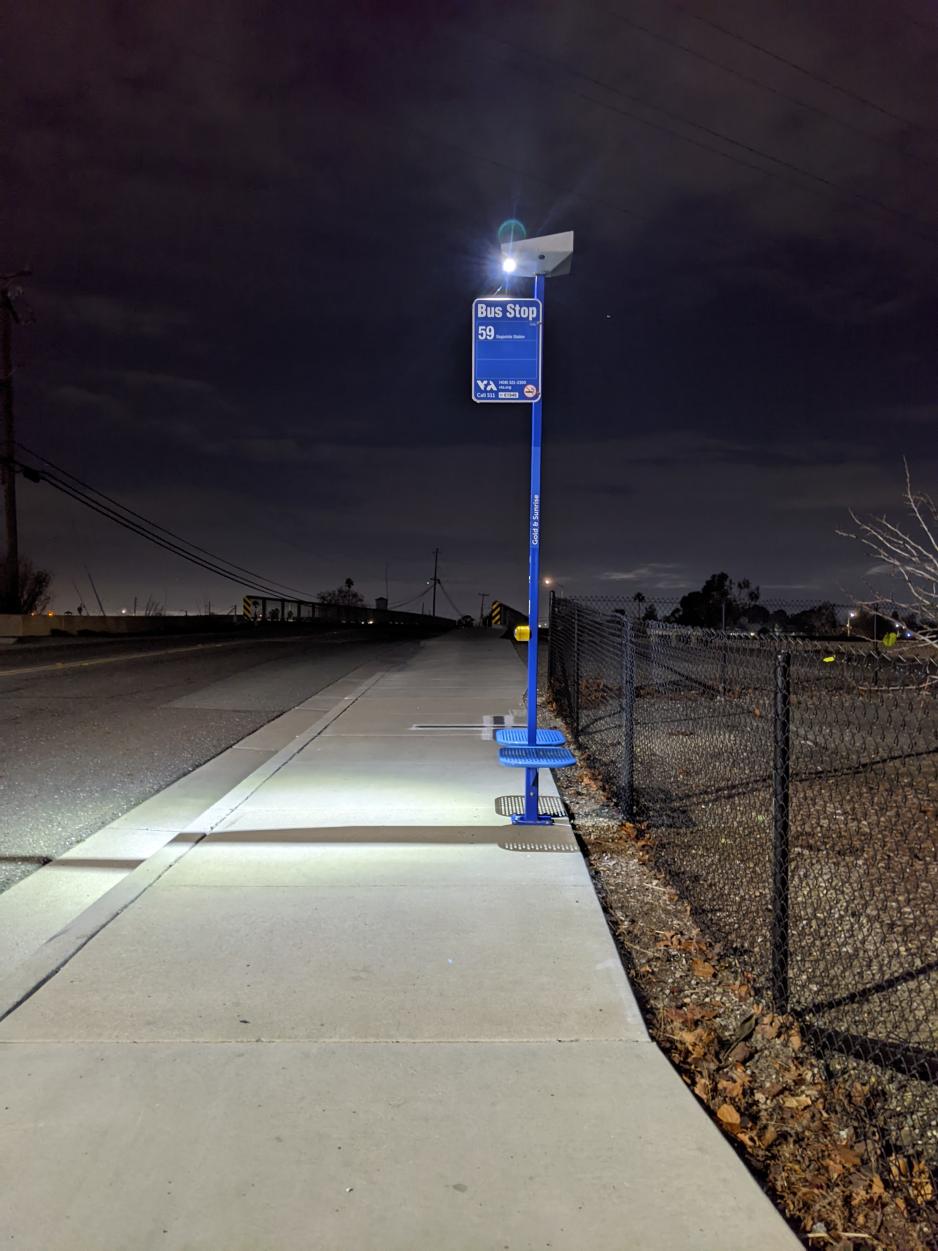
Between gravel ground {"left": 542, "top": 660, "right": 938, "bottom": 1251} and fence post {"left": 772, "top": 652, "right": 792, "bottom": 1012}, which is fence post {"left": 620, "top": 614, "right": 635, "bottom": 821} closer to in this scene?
gravel ground {"left": 542, "top": 660, "right": 938, "bottom": 1251}

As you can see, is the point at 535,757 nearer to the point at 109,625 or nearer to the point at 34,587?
the point at 109,625

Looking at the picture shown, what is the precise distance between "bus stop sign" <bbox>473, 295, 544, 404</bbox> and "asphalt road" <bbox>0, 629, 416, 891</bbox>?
13.8ft

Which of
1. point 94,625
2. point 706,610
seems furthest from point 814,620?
point 94,625

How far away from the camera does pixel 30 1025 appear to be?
347 centimetres

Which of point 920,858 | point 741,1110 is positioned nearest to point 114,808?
point 741,1110

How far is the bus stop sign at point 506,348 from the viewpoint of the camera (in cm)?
623

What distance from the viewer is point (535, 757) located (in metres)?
6.22

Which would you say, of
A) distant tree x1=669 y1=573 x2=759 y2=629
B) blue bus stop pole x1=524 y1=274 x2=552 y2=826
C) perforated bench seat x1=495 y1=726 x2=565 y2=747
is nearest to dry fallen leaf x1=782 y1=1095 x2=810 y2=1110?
blue bus stop pole x1=524 y1=274 x2=552 y2=826

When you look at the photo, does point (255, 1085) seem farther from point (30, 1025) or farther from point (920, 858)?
point (920, 858)

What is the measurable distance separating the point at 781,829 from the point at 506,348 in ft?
12.6

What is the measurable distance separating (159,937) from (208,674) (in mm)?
13694

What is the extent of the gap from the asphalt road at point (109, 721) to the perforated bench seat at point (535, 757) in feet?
9.83

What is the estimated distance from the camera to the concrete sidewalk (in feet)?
8.09

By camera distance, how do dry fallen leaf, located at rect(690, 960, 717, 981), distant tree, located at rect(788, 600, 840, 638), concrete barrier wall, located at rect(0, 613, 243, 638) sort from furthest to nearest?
1. concrete barrier wall, located at rect(0, 613, 243, 638)
2. distant tree, located at rect(788, 600, 840, 638)
3. dry fallen leaf, located at rect(690, 960, 717, 981)
